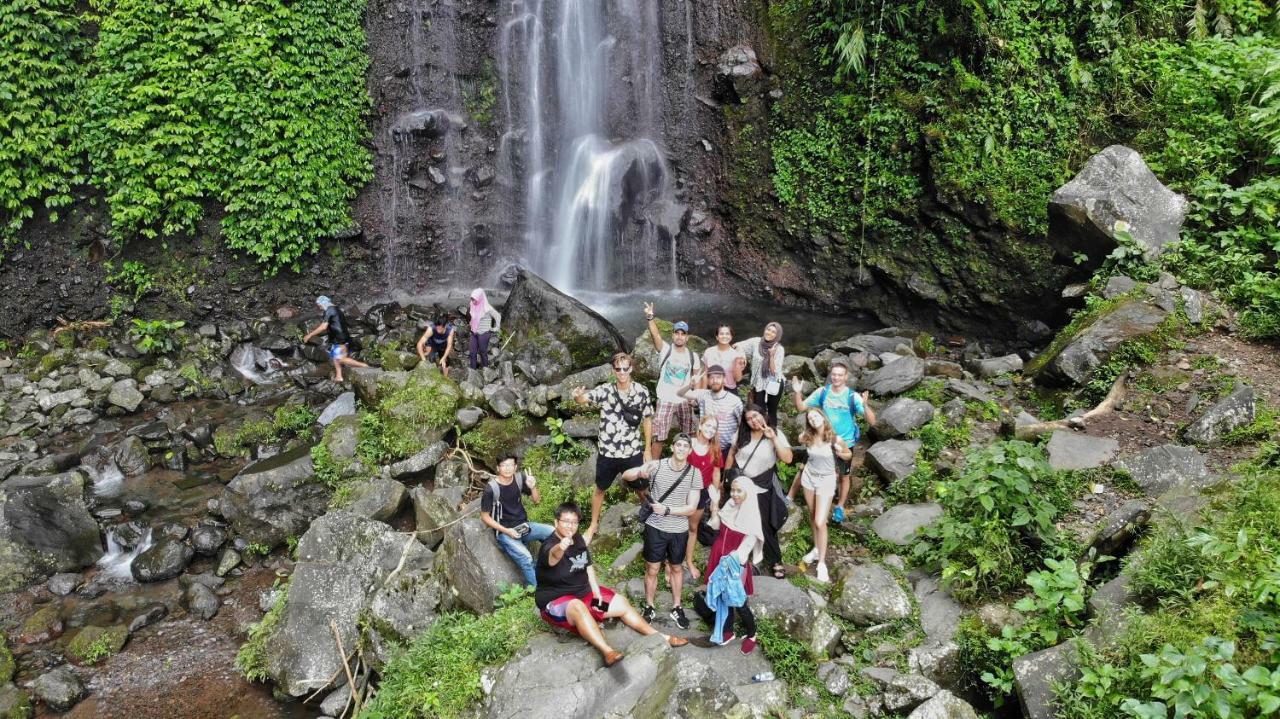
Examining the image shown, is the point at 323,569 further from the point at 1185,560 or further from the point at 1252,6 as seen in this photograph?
the point at 1252,6

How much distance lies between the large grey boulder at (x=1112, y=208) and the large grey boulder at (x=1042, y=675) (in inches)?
317

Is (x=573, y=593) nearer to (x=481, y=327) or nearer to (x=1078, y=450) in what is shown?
(x=1078, y=450)

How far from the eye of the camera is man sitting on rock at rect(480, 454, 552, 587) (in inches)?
305

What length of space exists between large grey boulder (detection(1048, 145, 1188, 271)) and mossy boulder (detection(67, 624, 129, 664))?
14.2 meters

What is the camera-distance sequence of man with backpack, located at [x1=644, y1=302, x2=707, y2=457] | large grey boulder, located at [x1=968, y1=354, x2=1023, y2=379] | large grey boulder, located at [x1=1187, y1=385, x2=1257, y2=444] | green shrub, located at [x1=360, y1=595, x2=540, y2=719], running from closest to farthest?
green shrub, located at [x1=360, y1=595, x2=540, y2=719]
large grey boulder, located at [x1=1187, y1=385, x2=1257, y2=444]
man with backpack, located at [x1=644, y1=302, x2=707, y2=457]
large grey boulder, located at [x1=968, y1=354, x2=1023, y2=379]

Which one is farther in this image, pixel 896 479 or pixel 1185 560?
pixel 896 479

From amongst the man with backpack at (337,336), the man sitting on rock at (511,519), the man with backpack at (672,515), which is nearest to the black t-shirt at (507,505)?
the man sitting on rock at (511,519)

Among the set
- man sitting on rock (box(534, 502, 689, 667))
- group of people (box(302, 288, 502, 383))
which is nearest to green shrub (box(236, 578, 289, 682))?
man sitting on rock (box(534, 502, 689, 667))

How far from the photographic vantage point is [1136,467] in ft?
26.5

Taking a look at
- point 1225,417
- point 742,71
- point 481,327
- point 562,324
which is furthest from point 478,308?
point 1225,417

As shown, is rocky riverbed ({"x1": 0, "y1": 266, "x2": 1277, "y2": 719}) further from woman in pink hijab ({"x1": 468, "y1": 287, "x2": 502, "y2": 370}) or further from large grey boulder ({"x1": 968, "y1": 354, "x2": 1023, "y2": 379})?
woman in pink hijab ({"x1": 468, "y1": 287, "x2": 502, "y2": 370})

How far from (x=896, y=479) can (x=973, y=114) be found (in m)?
8.11

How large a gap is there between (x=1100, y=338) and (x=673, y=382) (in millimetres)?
5872

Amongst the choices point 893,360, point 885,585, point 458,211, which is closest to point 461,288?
point 458,211
